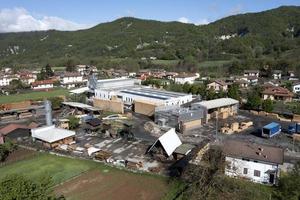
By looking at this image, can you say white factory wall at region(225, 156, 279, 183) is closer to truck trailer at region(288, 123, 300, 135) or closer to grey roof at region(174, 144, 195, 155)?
grey roof at region(174, 144, 195, 155)

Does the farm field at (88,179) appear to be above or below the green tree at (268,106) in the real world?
below

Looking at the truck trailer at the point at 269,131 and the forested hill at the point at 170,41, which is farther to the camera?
the forested hill at the point at 170,41

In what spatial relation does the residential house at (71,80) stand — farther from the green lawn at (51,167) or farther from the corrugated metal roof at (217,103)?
the green lawn at (51,167)

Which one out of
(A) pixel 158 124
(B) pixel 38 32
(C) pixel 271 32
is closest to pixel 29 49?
(B) pixel 38 32

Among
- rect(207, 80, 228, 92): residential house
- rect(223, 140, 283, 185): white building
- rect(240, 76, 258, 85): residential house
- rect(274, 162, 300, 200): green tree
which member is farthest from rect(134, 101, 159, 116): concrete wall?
rect(240, 76, 258, 85): residential house

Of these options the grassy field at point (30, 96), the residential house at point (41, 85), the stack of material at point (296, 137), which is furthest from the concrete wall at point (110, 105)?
the residential house at point (41, 85)

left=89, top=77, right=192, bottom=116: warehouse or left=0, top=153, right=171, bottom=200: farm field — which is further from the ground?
left=89, top=77, right=192, bottom=116: warehouse
